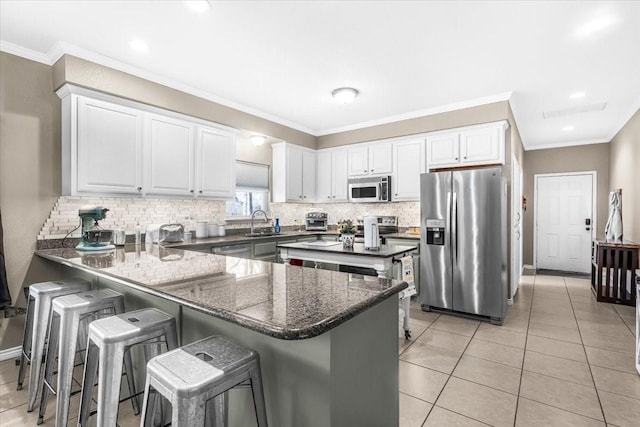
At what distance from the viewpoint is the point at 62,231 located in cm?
298

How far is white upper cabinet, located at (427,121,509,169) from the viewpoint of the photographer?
399 centimetres

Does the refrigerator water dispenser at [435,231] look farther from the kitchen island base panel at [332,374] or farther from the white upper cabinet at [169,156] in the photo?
the white upper cabinet at [169,156]

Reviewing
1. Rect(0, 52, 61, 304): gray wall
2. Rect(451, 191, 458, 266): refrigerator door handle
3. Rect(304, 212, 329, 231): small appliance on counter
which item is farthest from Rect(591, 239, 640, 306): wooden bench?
Rect(0, 52, 61, 304): gray wall

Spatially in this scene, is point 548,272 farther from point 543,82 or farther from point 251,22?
point 251,22

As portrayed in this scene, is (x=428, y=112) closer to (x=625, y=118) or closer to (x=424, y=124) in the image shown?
(x=424, y=124)

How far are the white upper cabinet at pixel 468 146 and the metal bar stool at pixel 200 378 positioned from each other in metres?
3.96

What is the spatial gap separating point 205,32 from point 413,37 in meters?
1.72

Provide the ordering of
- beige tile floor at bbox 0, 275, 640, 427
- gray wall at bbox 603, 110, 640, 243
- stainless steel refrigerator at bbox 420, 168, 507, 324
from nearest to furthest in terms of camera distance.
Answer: beige tile floor at bbox 0, 275, 640, 427 < stainless steel refrigerator at bbox 420, 168, 507, 324 < gray wall at bbox 603, 110, 640, 243

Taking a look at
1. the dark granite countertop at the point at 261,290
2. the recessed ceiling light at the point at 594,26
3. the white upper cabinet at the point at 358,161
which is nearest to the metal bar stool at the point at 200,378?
the dark granite countertop at the point at 261,290

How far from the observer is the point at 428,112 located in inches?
177

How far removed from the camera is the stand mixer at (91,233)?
2.69m

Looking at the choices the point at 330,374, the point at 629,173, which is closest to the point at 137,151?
the point at 330,374

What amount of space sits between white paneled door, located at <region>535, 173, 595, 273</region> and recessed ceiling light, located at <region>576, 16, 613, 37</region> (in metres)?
4.98

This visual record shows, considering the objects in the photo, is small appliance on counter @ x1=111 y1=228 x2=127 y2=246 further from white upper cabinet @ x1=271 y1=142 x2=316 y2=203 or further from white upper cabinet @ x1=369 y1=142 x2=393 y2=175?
white upper cabinet @ x1=369 y1=142 x2=393 y2=175
